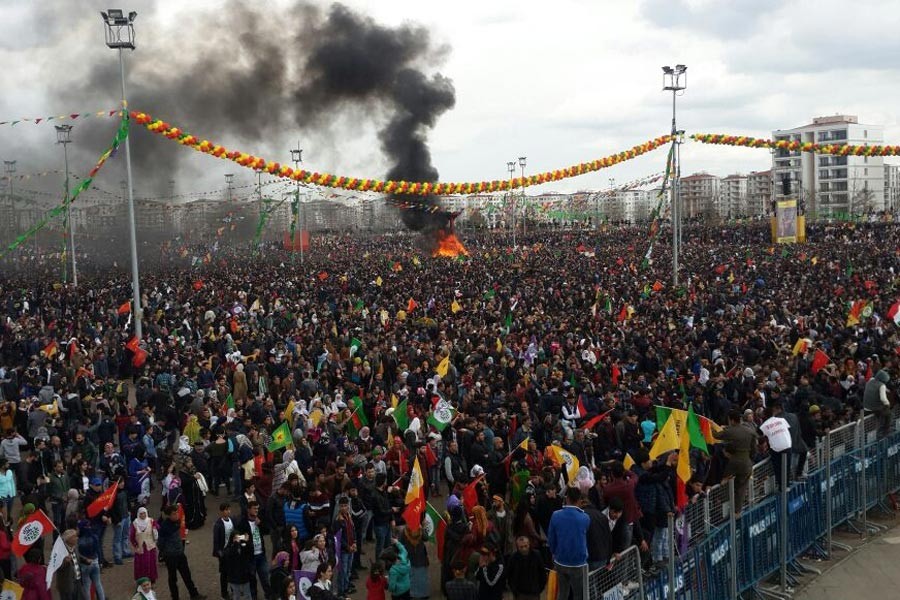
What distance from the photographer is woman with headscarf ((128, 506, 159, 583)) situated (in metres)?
8.58

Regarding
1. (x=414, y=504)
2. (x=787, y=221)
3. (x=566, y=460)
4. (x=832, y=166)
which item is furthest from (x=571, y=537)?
(x=832, y=166)

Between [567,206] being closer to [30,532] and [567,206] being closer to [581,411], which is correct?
[581,411]

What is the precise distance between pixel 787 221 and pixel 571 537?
139 ft

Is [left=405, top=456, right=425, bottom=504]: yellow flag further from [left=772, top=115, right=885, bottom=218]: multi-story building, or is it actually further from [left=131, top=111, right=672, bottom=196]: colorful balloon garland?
[left=772, top=115, right=885, bottom=218]: multi-story building

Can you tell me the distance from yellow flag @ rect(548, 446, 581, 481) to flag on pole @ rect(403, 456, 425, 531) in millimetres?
1703

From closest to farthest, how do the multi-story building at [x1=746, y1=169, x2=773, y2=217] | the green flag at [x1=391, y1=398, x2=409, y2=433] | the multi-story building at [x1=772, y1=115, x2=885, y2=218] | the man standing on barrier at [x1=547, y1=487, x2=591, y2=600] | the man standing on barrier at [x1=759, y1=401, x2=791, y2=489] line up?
1. the man standing on barrier at [x1=547, y1=487, x2=591, y2=600]
2. the man standing on barrier at [x1=759, y1=401, x2=791, y2=489]
3. the green flag at [x1=391, y1=398, x2=409, y2=433]
4. the multi-story building at [x1=772, y1=115, x2=885, y2=218]
5. the multi-story building at [x1=746, y1=169, x2=773, y2=217]

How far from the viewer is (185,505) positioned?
1057cm

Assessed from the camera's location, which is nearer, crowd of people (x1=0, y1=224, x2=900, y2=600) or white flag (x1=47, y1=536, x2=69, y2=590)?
white flag (x1=47, y1=536, x2=69, y2=590)

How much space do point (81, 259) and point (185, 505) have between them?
55598 mm

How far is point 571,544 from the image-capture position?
6945 millimetres

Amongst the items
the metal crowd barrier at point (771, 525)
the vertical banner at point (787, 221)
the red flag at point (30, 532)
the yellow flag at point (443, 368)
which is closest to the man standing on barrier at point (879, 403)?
the metal crowd barrier at point (771, 525)

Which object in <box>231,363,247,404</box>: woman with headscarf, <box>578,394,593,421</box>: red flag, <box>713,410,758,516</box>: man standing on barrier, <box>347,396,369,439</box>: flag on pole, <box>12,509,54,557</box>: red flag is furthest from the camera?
<box>231,363,247,404</box>: woman with headscarf

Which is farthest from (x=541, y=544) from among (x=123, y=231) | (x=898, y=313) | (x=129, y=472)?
(x=123, y=231)

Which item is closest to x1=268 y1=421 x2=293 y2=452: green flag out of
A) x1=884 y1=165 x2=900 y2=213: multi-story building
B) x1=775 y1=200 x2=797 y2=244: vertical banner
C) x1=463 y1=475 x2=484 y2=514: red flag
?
x1=463 y1=475 x2=484 y2=514: red flag
